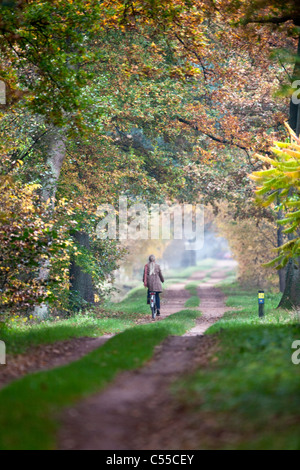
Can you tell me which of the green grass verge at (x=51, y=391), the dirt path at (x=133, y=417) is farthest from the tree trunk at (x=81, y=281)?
the dirt path at (x=133, y=417)

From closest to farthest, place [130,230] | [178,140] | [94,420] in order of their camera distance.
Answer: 1. [94,420]
2. [178,140]
3. [130,230]

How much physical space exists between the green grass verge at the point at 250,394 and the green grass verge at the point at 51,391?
48.7 inches

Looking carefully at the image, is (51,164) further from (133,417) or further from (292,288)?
(133,417)

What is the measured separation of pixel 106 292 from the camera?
31.1 metres

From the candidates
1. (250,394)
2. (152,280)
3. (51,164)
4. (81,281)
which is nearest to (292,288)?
(152,280)

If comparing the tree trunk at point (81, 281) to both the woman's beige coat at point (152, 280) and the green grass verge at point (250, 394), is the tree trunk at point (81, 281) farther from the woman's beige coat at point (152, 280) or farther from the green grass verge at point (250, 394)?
the green grass verge at point (250, 394)

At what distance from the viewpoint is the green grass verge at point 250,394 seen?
5.98 metres

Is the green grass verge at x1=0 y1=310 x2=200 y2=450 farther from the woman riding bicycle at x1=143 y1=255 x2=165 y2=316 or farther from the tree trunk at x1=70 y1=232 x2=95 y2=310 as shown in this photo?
the tree trunk at x1=70 y1=232 x2=95 y2=310

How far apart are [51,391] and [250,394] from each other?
8.09 ft

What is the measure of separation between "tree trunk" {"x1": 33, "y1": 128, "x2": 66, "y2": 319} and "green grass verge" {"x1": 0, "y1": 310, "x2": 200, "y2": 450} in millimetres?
9436
